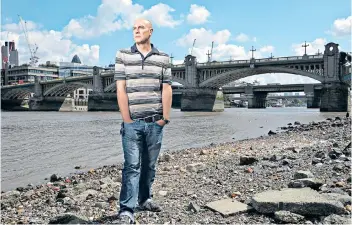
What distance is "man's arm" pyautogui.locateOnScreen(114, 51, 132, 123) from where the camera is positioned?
4703mm

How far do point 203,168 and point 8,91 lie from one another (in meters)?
130

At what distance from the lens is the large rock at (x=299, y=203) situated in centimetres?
486

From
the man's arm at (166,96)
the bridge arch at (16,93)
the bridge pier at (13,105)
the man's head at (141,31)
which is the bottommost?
the bridge pier at (13,105)

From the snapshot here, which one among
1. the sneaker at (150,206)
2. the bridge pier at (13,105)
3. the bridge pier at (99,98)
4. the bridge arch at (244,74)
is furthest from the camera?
the bridge pier at (13,105)

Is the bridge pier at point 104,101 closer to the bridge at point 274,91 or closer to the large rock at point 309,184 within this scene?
the bridge at point 274,91

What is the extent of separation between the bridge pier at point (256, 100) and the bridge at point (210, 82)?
72.4 feet

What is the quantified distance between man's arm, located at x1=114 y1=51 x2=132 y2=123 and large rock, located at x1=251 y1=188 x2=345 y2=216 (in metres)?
2.15

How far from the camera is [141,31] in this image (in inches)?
191

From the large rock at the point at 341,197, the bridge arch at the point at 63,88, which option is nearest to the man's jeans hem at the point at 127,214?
the large rock at the point at 341,197

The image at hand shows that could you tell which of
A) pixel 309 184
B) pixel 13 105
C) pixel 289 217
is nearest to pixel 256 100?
pixel 13 105

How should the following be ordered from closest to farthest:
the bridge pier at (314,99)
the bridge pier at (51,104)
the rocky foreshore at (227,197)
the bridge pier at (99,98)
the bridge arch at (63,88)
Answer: the rocky foreshore at (227,197) → the bridge pier at (99,98) → the bridge arch at (63,88) → the bridge pier at (51,104) → the bridge pier at (314,99)

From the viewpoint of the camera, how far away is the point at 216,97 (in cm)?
9956

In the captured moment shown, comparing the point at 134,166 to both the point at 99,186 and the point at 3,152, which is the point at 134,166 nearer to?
the point at 99,186

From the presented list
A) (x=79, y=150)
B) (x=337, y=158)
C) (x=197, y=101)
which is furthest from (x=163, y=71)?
(x=197, y=101)
